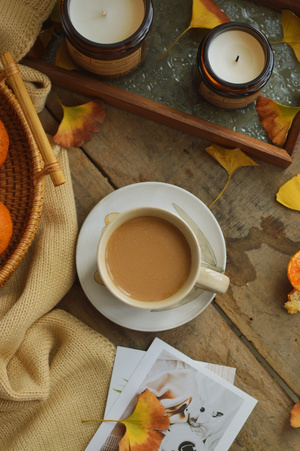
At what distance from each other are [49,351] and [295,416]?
1.48 ft

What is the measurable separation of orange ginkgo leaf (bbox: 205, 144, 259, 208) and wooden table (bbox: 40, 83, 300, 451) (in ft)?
0.04

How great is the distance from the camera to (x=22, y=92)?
688mm

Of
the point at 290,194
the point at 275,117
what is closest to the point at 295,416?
the point at 290,194

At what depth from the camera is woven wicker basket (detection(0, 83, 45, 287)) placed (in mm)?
701

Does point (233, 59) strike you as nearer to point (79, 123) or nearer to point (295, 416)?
point (79, 123)

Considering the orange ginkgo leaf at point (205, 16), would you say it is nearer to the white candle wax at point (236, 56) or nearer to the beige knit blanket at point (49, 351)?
the white candle wax at point (236, 56)

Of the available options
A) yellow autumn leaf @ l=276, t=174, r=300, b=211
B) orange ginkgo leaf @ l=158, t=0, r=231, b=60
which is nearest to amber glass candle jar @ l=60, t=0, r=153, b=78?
orange ginkgo leaf @ l=158, t=0, r=231, b=60

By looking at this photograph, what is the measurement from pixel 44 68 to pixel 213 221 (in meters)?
0.40

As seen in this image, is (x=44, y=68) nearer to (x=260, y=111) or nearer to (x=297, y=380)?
(x=260, y=111)

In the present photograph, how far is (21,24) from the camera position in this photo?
73 centimetres

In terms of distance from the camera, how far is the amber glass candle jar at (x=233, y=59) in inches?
28.6

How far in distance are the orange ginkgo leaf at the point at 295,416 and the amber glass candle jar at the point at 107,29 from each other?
0.66 meters

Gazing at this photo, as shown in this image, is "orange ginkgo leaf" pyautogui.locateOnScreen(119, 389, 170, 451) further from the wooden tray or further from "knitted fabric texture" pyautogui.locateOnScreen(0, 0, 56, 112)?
"knitted fabric texture" pyautogui.locateOnScreen(0, 0, 56, 112)

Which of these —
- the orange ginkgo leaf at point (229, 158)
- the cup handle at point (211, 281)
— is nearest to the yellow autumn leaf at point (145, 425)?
the cup handle at point (211, 281)
